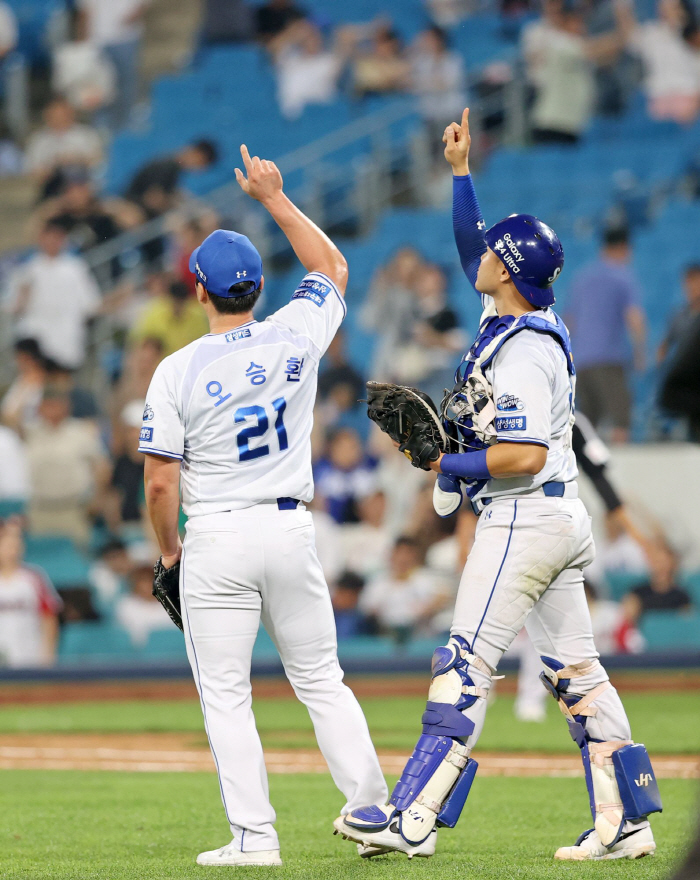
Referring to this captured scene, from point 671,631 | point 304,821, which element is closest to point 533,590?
point 304,821

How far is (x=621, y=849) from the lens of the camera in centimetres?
479

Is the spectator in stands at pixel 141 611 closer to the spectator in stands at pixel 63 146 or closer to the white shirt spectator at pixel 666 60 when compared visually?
the spectator in stands at pixel 63 146

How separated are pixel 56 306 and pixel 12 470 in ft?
9.01

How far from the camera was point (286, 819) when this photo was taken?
6.05 metres

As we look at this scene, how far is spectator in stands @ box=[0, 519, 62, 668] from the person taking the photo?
1108cm

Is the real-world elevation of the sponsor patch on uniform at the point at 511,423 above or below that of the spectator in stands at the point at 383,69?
below

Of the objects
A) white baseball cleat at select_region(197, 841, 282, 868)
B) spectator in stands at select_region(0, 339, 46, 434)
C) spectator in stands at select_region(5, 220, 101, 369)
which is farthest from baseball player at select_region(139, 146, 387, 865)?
spectator in stands at select_region(5, 220, 101, 369)

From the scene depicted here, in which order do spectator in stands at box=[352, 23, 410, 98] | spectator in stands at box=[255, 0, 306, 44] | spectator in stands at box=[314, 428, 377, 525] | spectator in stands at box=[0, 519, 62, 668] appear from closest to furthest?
spectator in stands at box=[0, 519, 62, 668] → spectator in stands at box=[314, 428, 377, 525] → spectator in stands at box=[352, 23, 410, 98] → spectator in stands at box=[255, 0, 306, 44]

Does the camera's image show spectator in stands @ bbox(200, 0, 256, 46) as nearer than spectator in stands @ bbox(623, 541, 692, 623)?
No

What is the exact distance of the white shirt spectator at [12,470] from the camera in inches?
483

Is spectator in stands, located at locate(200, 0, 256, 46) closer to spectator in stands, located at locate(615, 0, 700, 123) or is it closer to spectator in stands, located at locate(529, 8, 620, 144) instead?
spectator in stands, located at locate(529, 8, 620, 144)

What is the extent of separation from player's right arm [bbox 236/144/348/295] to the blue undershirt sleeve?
493mm

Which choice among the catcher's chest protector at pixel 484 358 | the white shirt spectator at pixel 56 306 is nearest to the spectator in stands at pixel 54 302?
the white shirt spectator at pixel 56 306

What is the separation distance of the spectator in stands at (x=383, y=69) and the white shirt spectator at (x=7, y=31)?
17.6ft
